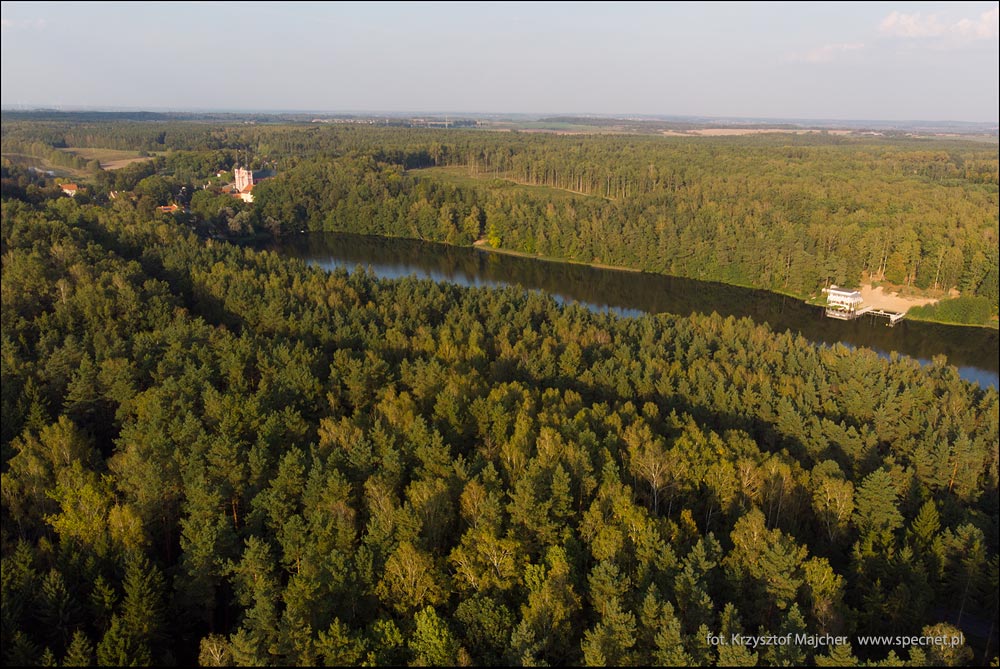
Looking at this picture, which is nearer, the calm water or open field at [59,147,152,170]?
the calm water

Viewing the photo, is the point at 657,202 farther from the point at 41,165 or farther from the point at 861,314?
the point at 41,165

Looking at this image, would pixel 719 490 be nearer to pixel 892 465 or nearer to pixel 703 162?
pixel 892 465

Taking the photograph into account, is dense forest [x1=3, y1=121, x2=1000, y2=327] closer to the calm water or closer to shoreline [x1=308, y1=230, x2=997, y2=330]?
shoreline [x1=308, y1=230, x2=997, y2=330]

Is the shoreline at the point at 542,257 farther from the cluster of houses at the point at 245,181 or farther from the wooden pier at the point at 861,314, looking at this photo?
the cluster of houses at the point at 245,181

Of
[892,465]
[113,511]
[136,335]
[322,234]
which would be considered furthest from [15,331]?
[322,234]

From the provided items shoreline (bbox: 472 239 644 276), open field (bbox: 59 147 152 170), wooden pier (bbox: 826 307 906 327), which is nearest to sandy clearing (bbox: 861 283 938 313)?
wooden pier (bbox: 826 307 906 327)

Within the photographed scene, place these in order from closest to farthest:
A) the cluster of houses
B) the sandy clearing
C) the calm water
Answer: the calm water
the sandy clearing
the cluster of houses
